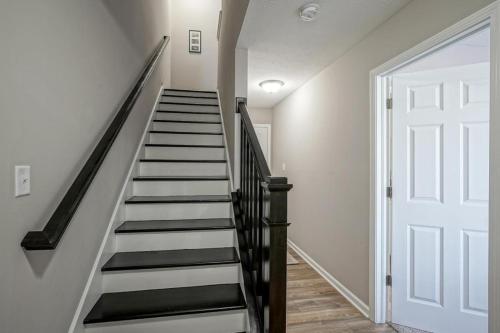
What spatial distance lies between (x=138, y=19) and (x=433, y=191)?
3.09 m

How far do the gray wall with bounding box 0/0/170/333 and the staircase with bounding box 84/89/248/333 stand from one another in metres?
0.25

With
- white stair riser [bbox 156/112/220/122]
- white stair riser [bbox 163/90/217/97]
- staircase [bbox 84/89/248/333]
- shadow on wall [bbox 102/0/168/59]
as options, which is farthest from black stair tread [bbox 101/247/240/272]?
white stair riser [bbox 163/90/217/97]

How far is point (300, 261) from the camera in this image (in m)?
3.52

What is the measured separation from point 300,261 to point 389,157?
79.8 inches

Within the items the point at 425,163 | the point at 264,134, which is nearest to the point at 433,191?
the point at 425,163

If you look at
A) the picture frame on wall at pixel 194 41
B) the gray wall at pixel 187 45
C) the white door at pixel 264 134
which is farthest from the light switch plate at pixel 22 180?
the picture frame on wall at pixel 194 41

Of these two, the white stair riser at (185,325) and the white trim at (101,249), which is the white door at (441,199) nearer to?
the white stair riser at (185,325)

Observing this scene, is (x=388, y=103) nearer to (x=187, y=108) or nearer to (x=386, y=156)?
(x=386, y=156)

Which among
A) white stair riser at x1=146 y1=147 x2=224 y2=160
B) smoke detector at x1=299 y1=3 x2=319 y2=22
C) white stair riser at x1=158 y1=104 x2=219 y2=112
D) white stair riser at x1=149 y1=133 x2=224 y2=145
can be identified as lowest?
white stair riser at x1=146 y1=147 x2=224 y2=160

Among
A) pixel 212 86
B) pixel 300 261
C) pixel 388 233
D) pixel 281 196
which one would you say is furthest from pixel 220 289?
pixel 212 86

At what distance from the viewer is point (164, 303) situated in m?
1.51

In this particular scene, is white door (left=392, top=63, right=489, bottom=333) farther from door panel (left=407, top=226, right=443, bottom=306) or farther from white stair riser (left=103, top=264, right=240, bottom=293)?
white stair riser (left=103, top=264, right=240, bottom=293)

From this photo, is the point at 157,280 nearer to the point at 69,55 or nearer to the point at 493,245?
the point at 69,55

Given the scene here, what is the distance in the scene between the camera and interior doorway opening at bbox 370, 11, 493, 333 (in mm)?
1922
